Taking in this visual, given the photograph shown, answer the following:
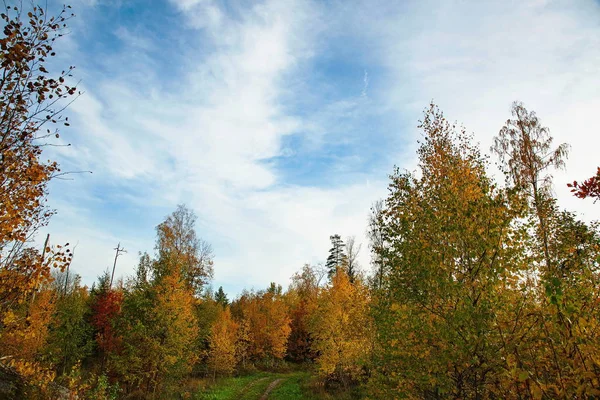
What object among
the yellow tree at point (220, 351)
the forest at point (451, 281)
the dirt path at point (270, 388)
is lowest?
the dirt path at point (270, 388)

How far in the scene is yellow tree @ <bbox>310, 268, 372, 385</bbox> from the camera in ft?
61.9

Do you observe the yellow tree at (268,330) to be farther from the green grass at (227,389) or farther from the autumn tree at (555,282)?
the autumn tree at (555,282)

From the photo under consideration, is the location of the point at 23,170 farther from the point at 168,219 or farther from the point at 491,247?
the point at 168,219

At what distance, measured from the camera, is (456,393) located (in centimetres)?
675

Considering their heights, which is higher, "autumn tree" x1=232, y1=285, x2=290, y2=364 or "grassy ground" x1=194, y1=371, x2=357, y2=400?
"autumn tree" x1=232, y1=285, x2=290, y2=364

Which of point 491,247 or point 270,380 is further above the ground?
point 491,247

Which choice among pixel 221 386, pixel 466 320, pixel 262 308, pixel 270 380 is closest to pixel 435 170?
pixel 466 320

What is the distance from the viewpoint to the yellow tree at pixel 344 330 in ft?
61.9

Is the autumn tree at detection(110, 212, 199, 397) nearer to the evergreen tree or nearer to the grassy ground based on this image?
the grassy ground

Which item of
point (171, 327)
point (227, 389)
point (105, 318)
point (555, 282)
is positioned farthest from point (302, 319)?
point (555, 282)

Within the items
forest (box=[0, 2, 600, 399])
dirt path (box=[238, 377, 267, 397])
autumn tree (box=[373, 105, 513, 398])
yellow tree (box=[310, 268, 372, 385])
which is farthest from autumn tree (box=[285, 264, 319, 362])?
autumn tree (box=[373, 105, 513, 398])

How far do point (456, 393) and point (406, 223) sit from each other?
3.62 metres

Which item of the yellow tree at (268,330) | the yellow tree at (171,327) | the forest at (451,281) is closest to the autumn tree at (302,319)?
the yellow tree at (268,330)

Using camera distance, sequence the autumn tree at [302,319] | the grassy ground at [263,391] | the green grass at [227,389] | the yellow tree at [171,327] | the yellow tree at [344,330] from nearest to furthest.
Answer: the yellow tree at [171,327] < the yellow tree at [344,330] < the grassy ground at [263,391] < the green grass at [227,389] < the autumn tree at [302,319]
